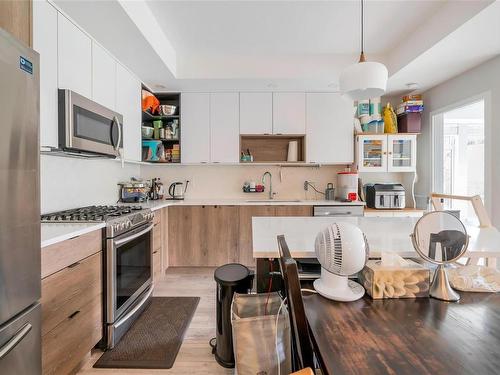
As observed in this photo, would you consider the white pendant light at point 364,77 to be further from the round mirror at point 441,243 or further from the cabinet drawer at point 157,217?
the cabinet drawer at point 157,217

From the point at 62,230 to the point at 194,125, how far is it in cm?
236

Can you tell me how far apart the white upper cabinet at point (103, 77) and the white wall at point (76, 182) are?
60 cm

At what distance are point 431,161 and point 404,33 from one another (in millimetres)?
1753

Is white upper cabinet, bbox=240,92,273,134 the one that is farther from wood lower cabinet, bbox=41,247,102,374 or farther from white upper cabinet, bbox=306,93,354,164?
wood lower cabinet, bbox=41,247,102,374

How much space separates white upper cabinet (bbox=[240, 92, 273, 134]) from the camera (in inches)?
139

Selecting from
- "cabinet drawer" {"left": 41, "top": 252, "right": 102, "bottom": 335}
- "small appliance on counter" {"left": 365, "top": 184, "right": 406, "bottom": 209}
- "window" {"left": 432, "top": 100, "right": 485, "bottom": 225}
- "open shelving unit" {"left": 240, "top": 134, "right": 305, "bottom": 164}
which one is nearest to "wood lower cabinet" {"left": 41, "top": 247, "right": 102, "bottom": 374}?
"cabinet drawer" {"left": 41, "top": 252, "right": 102, "bottom": 335}

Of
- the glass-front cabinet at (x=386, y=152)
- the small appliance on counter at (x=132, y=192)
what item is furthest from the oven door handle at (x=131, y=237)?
the glass-front cabinet at (x=386, y=152)

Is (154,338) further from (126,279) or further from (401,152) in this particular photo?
(401,152)

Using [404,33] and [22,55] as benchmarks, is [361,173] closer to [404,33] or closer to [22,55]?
[404,33]

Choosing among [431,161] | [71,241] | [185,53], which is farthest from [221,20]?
[431,161]

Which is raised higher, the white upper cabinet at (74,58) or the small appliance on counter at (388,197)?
the white upper cabinet at (74,58)

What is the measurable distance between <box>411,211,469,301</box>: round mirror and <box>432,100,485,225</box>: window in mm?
2699

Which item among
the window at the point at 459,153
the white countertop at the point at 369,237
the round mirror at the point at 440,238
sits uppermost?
the window at the point at 459,153

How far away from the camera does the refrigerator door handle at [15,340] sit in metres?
0.90
